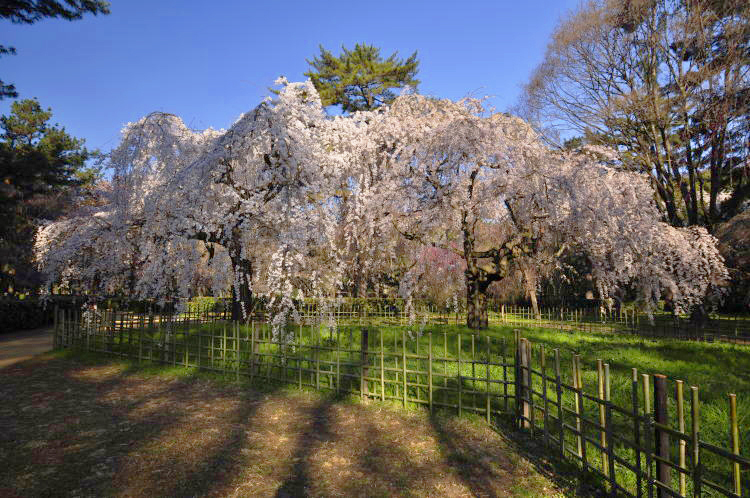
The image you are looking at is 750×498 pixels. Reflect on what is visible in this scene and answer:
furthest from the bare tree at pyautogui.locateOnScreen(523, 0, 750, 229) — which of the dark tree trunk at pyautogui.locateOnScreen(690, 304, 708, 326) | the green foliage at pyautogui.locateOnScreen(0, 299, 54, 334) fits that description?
the green foliage at pyautogui.locateOnScreen(0, 299, 54, 334)

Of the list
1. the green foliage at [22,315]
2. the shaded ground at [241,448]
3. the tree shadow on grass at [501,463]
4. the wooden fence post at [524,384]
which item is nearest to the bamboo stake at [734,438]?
the tree shadow on grass at [501,463]

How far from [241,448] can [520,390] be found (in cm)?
397

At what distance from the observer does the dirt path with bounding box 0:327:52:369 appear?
1227 centimetres

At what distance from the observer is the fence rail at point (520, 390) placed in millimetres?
3664

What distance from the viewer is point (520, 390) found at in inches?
247

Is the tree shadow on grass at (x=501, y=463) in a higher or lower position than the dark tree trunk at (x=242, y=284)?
Result: lower

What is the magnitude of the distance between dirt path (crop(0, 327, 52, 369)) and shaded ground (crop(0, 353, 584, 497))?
5.08 m

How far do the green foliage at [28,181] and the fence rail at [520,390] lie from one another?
7.25 m

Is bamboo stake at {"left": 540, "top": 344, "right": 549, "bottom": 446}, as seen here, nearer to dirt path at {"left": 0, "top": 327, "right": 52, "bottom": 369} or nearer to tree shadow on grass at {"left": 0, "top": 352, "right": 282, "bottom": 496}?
tree shadow on grass at {"left": 0, "top": 352, "right": 282, "bottom": 496}

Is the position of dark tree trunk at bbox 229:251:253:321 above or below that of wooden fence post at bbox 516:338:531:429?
above

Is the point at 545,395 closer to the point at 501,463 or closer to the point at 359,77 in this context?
the point at 501,463

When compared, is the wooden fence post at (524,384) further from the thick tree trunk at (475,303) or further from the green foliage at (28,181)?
the green foliage at (28,181)

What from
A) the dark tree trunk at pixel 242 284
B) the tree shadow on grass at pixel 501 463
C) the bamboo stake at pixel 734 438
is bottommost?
the tree shadow on grass at pixel 501 463

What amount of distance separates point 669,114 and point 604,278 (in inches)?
324
